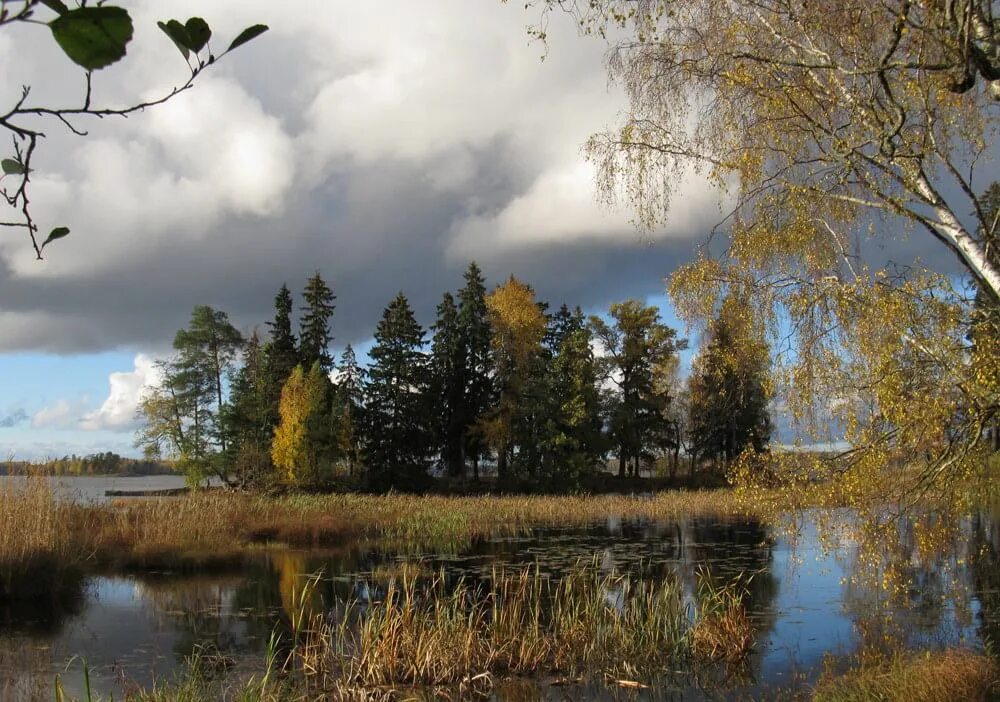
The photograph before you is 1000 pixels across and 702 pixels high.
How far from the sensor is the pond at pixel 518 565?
9.22m

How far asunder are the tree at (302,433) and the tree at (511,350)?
863 cm

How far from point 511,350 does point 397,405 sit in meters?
7.08

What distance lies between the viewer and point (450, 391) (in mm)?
45312

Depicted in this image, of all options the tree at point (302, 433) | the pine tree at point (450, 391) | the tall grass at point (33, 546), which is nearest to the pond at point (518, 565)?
the tall grass at point (33, 546)

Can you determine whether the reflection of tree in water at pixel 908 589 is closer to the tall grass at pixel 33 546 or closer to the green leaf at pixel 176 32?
the green leaf at pixel 176 32

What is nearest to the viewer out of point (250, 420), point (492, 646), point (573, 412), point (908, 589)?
point (492, 646)

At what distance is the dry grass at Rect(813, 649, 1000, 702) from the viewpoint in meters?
6.96

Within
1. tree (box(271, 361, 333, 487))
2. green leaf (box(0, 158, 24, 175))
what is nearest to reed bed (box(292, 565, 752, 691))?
green leaf (box(0, 158, 24, 175))

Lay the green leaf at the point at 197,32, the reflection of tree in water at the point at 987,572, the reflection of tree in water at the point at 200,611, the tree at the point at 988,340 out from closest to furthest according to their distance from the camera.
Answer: the green leaf at the point at 197,32, the tree at the point at 988,340, the reflection of tree in water at the point at 987,572, the reflection of tree in water at the point at 200,611

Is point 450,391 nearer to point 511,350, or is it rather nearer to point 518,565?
point 511,350

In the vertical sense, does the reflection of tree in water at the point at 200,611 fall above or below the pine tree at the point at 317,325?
below

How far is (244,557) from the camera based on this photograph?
18922 mm

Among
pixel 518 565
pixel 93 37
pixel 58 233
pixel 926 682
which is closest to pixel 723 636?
pixel 926 682

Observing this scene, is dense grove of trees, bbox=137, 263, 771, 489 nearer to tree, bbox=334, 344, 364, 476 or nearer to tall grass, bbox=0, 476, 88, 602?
tree, bbox=334, 344, 364, 476
